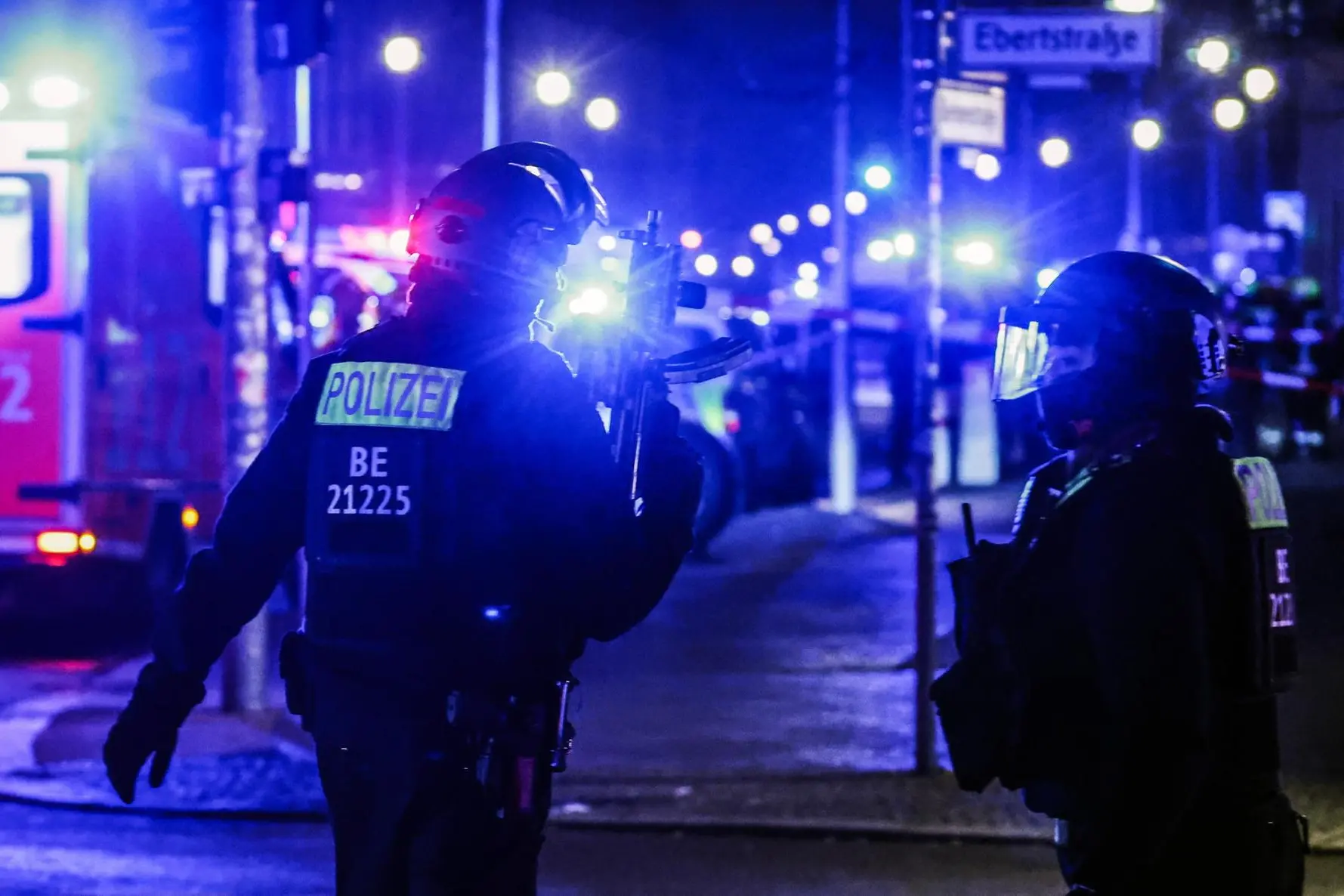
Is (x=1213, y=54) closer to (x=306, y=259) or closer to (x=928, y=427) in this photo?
(x=306, y=259)

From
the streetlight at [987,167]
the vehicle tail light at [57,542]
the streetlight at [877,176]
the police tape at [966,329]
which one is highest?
the streetlight at [987,167]

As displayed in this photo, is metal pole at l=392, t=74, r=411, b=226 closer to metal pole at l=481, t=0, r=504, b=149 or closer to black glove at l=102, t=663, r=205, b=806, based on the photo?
metal pole at l=481, t=0, r=504, b=149

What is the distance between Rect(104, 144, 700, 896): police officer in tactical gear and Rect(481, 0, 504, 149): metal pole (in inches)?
572

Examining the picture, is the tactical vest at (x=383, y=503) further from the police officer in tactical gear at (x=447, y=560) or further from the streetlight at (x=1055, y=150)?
the streetlight at (x=1055, y=150)

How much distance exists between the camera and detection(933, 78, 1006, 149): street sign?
8914mm

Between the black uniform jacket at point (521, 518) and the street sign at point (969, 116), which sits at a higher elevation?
the street sign at point (969, 116)

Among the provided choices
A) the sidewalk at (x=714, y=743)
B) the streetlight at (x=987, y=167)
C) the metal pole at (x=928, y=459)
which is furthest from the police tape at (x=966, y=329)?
the metal pole at (x=928, y=459)

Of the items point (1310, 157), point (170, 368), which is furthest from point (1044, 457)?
point (1310, 157)

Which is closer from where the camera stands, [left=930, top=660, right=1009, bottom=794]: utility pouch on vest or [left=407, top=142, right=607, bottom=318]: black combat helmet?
[left=930, top=660, right=1009, bottom=794]: utility pouch on vest

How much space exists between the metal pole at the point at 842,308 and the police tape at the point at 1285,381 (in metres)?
3.61

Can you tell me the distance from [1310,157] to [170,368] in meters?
36.1

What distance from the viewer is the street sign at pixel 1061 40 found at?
8.12 metres

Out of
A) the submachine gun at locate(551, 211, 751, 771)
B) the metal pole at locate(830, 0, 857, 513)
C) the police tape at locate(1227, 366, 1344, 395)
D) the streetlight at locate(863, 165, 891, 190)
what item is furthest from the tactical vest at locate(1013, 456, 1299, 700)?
the police tape at locate(1227, 366, 1344, 395)

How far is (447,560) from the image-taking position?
315cm
